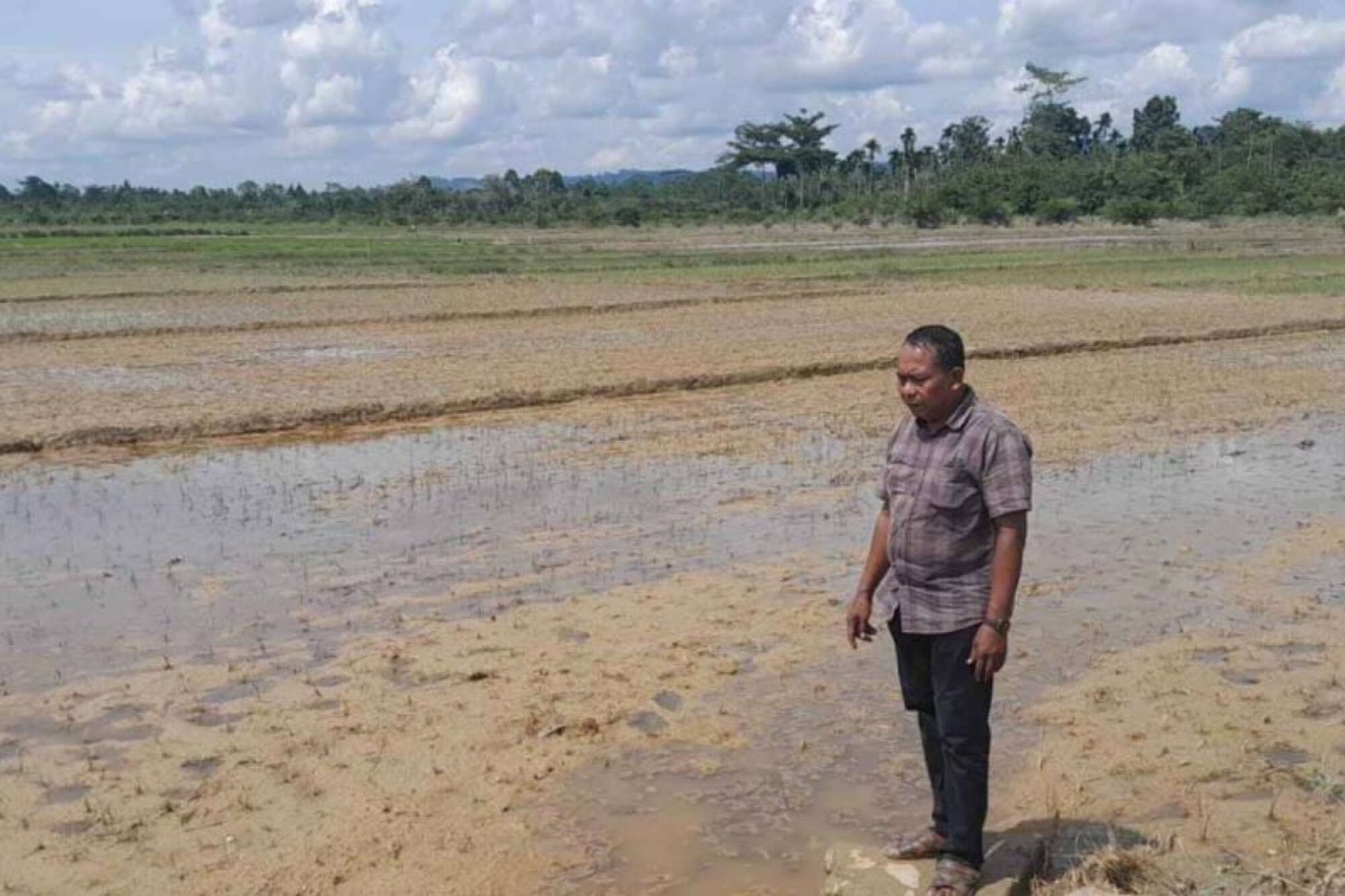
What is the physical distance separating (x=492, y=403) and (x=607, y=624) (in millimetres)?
7216

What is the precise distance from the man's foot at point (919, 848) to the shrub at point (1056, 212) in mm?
60299

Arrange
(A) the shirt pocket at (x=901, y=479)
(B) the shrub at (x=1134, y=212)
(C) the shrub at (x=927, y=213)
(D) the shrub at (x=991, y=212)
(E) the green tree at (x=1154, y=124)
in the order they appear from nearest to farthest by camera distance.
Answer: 1. (A) the shirt pocket at (x=901, y=479)
2. (B) the shrub at (x=1134, y=212)
3. (D) the shrub at (x=991, y=212)
4. (C) the shrub at (x=927, y=213)
5. (E) the green tree at (x=1154, y=124)

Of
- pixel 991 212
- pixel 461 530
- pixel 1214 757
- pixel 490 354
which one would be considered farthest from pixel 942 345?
pixel 991 212

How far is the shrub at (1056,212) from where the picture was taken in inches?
2398

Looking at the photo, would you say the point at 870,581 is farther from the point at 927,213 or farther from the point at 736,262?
the point at 927,213

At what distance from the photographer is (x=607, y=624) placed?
6641mm

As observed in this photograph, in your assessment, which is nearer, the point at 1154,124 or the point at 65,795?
the point at 65,795

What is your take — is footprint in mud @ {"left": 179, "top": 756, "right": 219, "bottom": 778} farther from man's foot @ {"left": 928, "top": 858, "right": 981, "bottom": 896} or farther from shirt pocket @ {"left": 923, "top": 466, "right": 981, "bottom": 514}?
shirt pocket @ {"left": 923, "top": 466, "right": 981, "bottom": 514}

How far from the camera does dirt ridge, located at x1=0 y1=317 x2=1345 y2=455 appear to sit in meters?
11.8

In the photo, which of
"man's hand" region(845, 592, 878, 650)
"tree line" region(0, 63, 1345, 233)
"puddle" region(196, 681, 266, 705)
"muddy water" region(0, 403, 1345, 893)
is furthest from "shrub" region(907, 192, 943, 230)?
"man's hand" region(845, 592, 878, 650)

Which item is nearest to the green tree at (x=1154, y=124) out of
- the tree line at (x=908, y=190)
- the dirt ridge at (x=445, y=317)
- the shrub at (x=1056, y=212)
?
the tree line at (x=908, y=190)

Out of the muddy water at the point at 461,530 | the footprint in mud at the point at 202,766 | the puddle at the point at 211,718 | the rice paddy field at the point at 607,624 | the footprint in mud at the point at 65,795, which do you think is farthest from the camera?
the muddy water at the point at 461,530

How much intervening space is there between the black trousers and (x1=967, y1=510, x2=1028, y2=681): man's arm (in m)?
0.06

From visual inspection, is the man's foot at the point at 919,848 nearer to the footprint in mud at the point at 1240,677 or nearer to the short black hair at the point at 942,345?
the short black hair at the point at 942,345
